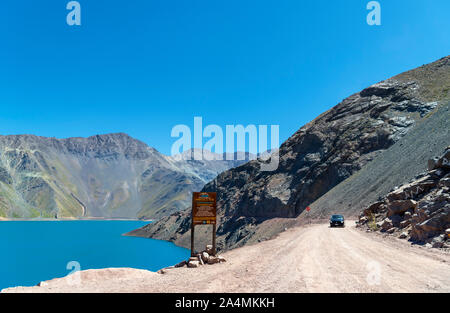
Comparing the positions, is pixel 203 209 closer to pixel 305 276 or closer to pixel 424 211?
pixel 305 276

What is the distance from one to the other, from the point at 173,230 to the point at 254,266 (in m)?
121

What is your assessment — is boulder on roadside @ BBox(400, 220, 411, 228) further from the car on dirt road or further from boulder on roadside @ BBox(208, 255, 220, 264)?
the car on dirt road

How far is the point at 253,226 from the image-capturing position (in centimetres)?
7494

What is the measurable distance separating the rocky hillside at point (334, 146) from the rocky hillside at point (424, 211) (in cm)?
4041

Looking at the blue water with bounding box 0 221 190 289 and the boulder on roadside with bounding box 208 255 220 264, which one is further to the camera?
the blue water with bounding box 0 221 190 289

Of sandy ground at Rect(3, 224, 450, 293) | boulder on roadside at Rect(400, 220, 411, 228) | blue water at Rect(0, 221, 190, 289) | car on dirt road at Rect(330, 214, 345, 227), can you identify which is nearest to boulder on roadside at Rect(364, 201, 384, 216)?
car on dirt road at Rect(330, 214, 345, 227)

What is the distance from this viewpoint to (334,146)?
236 feet

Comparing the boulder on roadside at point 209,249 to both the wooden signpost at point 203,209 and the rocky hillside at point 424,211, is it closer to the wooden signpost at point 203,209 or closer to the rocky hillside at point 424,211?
the wooden signpost at point 203,209

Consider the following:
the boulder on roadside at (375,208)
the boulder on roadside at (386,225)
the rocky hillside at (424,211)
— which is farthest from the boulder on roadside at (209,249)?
the boulder on roadside at (375,208)

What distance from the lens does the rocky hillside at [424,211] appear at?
14.7 metres

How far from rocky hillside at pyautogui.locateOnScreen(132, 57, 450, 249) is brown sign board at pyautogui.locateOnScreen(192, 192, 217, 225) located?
46.4 meters

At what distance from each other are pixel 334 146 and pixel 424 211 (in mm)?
57873

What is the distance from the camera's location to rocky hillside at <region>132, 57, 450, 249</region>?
63000 millimetres
